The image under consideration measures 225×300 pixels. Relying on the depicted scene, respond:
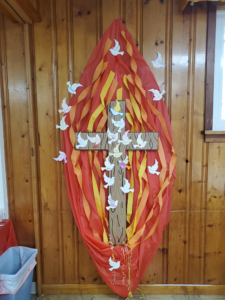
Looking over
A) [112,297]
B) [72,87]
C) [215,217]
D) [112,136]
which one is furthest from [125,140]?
[112,297]

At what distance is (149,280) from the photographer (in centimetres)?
164

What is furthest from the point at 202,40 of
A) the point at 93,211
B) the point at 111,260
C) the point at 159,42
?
the point at 111,260

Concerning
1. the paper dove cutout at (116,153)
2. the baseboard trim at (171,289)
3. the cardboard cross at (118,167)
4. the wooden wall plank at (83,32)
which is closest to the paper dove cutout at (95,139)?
the cardboard cross at (118,167)

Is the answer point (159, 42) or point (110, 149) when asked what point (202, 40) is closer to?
point (159, 42)

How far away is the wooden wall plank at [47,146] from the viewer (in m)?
1.47

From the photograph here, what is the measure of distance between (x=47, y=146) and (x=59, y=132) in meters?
0.14

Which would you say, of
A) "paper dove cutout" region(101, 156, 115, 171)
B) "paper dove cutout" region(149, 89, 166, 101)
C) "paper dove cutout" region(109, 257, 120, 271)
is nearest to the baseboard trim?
"paper dove cutout" region(109, 257, 120, 271)

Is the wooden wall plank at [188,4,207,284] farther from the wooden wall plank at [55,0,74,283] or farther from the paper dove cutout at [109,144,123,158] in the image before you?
the wooden wall plank at [55,0,74,283]

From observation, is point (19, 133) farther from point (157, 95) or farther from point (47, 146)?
point (157, 95)

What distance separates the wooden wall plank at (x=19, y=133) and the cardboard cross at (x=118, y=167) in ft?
1.53

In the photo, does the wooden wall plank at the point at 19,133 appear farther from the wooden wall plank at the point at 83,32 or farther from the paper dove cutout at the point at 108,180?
the paper dove cutout at the point at 108,180

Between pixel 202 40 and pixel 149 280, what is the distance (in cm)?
184

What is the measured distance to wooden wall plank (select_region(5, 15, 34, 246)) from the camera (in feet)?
4.94

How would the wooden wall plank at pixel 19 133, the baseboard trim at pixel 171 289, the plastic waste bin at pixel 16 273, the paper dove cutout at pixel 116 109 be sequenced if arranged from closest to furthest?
1. the plastic waste bin at pixel 16 273
2. the paper dove cutout at pixel 116 109
3. the wooden wall plank at pixel 19 133
4. the baseboard trim at pixel 171 289
